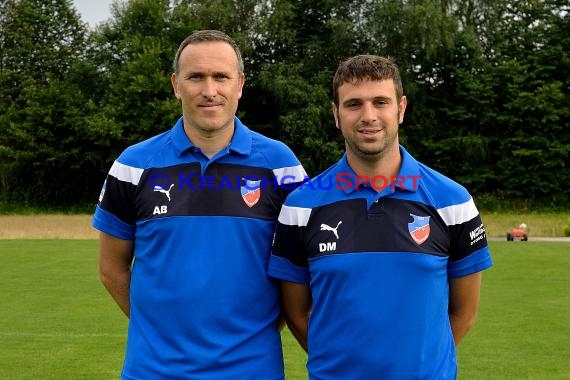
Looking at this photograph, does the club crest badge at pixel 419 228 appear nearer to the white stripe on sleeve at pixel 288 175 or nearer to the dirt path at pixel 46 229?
the white stripe on sleeve at pixel 288 175

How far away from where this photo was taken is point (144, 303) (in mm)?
3277

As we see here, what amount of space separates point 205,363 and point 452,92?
3836 centimetres

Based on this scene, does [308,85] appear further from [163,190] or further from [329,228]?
[329,228]

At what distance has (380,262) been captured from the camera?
9.93ft

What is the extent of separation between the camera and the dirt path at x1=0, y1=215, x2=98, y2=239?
74.3 ft

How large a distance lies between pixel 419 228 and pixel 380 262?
8.5 inches

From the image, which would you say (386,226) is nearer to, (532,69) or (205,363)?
(205,363)

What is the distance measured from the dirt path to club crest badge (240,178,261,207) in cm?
1964

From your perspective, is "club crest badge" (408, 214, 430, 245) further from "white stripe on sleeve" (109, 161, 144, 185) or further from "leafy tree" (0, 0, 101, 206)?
"leafy tree" (0, 0, 101, 206)

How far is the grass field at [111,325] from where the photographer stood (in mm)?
7320

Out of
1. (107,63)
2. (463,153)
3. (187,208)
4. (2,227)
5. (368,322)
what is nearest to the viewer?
(368,322)

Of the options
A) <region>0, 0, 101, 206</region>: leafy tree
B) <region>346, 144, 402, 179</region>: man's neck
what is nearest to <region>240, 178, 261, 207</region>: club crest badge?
<region>346, 144, 402, 179</region>: man's neck

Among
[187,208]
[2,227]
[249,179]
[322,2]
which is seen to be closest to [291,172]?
[249,179]

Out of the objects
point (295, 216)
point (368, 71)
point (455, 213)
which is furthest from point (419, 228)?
point (368, 71)
